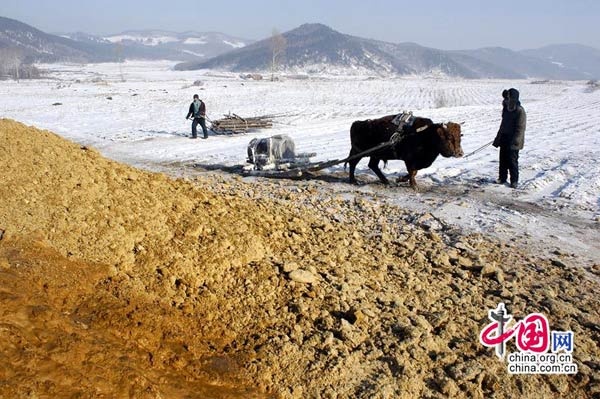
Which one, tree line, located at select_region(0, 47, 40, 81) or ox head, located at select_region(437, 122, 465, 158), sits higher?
tree line, located at select_region(0, 47, 40, 81)

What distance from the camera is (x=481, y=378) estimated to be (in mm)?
3434

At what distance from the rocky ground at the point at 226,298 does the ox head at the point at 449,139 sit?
120 inches

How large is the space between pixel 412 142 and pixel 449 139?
2.34ft

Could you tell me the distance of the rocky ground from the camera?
116 inches

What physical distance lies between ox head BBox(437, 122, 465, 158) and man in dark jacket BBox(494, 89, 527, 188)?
1.29 metres

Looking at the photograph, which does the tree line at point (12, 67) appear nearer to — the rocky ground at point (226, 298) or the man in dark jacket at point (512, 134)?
the man in dark jacket at point (512, 134)

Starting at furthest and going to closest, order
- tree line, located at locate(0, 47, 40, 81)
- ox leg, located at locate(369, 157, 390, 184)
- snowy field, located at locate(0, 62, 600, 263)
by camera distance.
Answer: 1. tree line, located at locate(0, 47, 40, 81)
2. ox leg, located at locate(369, 157, 390, 184)
3. snowy field, located at locate(0, 62, 600, 263)

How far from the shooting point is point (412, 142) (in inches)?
348

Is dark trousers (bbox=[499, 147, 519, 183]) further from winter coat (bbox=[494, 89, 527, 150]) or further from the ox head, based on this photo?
the ox head

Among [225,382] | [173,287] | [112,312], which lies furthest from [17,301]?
[225,382]

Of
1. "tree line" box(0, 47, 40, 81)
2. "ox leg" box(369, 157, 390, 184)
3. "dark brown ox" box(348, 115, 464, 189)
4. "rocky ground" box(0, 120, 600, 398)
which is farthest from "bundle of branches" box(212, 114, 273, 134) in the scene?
"tree line" box(0, 47, 40, 81)

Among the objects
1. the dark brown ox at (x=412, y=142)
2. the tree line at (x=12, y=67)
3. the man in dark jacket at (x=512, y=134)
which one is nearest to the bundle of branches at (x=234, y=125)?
the dark brown ox at (x=412, y=142)

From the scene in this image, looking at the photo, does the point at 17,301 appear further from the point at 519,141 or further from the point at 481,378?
the point at 519,141

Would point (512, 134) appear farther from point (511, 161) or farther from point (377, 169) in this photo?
point (377, 169)
